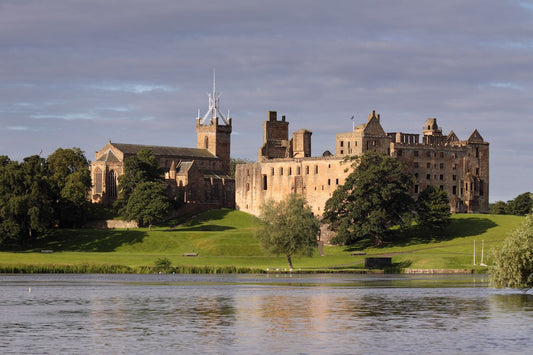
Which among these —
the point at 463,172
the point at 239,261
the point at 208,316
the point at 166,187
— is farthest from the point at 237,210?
the point at 208,316

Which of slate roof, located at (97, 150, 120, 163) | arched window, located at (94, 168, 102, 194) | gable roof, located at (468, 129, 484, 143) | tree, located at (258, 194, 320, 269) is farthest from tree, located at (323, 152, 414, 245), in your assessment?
slate roof, located at (97, 150, 120, 163)

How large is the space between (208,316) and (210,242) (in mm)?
75236

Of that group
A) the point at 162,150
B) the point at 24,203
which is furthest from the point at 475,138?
the point at 24,203

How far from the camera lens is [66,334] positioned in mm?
50562

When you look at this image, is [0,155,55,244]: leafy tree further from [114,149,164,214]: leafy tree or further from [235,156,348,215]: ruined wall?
[235,156,348,215]: ruined wall

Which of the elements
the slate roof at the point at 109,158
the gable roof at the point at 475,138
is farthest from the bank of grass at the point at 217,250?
the gable roof at the point at 475,138

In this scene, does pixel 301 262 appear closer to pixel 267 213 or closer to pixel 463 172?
pixel 267 213

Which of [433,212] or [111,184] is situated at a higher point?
[111,184]

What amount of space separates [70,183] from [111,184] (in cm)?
1803

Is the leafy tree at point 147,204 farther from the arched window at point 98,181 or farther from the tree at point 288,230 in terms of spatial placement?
the tree at point 288,230

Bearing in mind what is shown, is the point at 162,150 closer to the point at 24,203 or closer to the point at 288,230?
the point at 24,203

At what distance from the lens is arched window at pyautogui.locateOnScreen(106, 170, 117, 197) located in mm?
176625

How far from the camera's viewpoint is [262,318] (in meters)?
58.0

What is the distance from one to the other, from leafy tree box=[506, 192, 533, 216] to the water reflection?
95.6 meters
